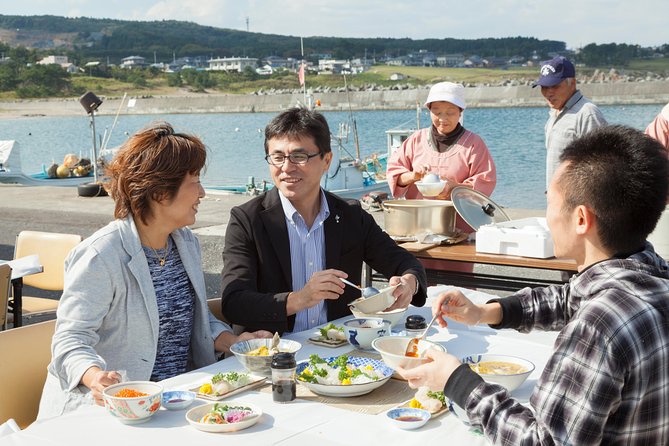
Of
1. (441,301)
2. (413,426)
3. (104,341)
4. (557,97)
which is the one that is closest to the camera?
(413,426)

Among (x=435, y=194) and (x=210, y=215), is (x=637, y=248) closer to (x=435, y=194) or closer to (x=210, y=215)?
(x=435, y=194)

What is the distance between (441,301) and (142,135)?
42.6 inches

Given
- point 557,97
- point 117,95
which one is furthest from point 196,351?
point 117,95

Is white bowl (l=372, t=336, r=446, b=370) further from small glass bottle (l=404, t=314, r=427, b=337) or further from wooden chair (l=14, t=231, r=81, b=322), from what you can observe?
wooden chair (l=14, t=231, r=81, b=322)

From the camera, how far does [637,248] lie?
1560mm

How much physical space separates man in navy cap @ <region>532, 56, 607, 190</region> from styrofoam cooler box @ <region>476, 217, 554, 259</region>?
1.29m

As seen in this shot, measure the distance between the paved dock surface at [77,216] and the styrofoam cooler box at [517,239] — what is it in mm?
3095

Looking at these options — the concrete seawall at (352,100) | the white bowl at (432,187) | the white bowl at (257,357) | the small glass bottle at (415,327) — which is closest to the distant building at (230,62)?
the concrete seawall at (352,100)

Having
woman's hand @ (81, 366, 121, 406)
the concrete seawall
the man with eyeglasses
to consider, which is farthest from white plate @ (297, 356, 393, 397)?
the concrete seawall

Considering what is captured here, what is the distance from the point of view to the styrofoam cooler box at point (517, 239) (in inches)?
156

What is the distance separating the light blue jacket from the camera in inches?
89.9

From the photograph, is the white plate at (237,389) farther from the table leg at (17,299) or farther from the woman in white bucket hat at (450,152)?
the woman in white bucket hat at (450,152)

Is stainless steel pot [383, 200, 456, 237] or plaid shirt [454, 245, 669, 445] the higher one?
plaid shirt [454, 245, 669, 445]

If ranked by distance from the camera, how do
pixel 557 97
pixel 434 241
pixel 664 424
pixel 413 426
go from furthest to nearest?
pixel 557 97 < pixel 434 241 < pixel 413 426 < pixel 664 424
